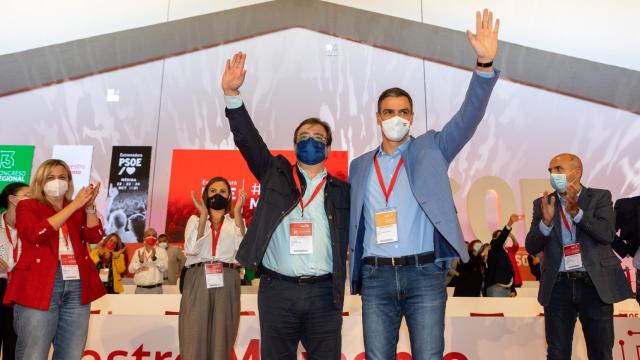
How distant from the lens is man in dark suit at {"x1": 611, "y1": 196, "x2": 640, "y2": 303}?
3.18m

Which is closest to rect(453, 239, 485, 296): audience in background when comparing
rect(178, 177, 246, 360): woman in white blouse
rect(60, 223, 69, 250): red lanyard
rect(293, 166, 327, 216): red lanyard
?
rect(178, 177, 246, 360): woman in white blouse

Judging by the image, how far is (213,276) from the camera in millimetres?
3295

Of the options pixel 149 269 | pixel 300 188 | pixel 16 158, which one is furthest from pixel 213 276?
pixel 16 158

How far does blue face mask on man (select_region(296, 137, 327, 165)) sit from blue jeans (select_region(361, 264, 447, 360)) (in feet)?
1.92

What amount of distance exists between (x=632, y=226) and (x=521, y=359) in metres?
1.12

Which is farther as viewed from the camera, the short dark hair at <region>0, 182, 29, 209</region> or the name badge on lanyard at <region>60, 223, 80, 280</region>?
the short dark hair at <region>0, 182, 29, 209</region>

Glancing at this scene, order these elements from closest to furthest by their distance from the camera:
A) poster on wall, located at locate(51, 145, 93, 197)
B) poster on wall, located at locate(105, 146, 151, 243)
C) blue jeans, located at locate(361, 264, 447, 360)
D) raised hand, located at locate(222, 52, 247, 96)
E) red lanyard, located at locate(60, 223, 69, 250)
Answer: blue jeans, located at locate(361, 264, 447, 360)
raised hand, located at locate(222, 52, 247, 96)
red lanyard, located at locate(60, 223, 69, 250)
poster on wall, located at locate(105, 146, 151, 243)
poster on wall, located at locate(51, 145, 93, 197)

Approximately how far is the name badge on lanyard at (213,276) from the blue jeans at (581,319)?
1.96 meters

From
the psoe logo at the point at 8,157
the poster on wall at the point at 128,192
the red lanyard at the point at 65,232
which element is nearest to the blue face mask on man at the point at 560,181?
the red lanyard at the point at 65,232

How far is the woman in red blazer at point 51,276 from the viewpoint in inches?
101

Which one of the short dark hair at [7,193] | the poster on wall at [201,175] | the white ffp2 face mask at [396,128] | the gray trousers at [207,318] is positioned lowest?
the gray trousers at [207,318]

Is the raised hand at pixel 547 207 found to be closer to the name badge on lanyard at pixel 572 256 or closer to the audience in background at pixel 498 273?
the name badge on lanyard at pixel 572 256

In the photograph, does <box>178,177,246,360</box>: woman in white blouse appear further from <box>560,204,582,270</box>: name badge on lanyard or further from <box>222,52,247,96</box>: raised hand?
<box>560,204,582,270</box>: name badge on lanyard

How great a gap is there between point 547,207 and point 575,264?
341mm
